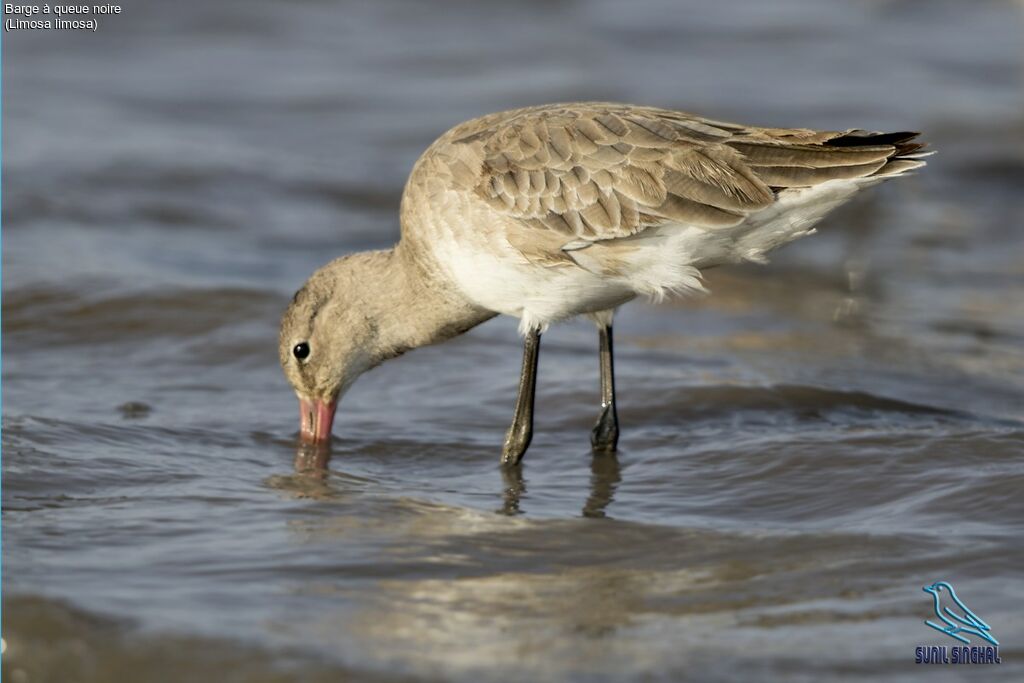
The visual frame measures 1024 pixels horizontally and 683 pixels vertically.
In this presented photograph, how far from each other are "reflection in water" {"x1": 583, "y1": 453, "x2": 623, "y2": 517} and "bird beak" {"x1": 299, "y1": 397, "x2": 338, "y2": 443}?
4.35ft

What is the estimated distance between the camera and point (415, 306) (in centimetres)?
714

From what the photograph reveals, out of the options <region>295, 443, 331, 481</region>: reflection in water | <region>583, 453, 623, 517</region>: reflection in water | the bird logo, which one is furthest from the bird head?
the bird logo

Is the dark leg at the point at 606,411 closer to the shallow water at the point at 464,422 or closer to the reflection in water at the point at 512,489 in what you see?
the shallow water at the point at 464,422

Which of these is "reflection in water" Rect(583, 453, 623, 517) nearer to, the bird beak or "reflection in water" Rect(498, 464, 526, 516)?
"reflection in water" Rect(498, 464, 526, 516)

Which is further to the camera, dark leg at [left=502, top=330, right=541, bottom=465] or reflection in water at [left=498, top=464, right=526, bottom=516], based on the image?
dark leg at [left=502, top=330, right=541, bottom=465]

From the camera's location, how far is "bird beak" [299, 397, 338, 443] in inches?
284

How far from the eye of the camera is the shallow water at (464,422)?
4.65m

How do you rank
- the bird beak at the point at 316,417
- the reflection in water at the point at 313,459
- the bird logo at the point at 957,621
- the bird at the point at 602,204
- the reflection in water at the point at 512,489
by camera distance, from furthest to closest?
the bird beak at the point at 316,417 → the reflection in water at the point at 313,459 → the bird at the point at 602,204 → the reflection in water at the point at 512,489 → the bird logo at the point at 957,621

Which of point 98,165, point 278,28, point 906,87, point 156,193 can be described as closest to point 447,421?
point 156,193

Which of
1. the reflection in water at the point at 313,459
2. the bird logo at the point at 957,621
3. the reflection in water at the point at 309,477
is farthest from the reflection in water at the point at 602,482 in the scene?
the bird logo at the point at 957,621

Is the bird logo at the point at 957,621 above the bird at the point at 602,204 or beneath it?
beneath

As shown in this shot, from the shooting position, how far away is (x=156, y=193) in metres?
11.9

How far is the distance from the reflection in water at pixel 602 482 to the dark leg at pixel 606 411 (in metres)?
0.07

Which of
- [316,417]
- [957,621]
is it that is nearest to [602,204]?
[316,417]
